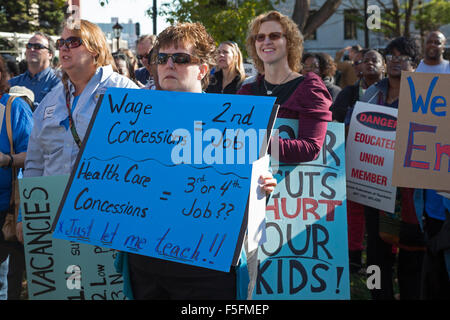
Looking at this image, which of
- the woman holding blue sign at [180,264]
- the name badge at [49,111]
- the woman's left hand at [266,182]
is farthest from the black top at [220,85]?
the woman's left hand at [266,182]

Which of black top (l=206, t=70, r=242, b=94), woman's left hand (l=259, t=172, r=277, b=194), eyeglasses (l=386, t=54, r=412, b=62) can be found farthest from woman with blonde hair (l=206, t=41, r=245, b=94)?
woman's left hand (l=259, t=172, r=277, b=194)

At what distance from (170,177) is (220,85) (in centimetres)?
390

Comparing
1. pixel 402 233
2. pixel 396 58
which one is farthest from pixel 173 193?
pixel 396 58

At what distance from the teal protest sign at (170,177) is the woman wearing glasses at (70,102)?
2.00ft

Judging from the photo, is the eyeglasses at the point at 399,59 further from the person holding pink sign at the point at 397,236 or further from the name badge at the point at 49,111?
the name badge at the point at 49,111

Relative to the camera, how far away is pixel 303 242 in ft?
9.46

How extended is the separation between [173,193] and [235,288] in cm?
45

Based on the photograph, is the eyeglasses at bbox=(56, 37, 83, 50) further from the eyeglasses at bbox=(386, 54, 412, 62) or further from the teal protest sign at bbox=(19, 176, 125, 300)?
the eyeglasses at bbox=(386, 54, 412, 62)

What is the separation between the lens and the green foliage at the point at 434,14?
70.4ft

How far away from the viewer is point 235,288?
6.73 ft

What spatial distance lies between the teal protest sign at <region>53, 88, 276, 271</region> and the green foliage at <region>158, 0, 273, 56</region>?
9.76m

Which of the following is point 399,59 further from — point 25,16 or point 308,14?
point 25,16

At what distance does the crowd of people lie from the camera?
7.11 feet
